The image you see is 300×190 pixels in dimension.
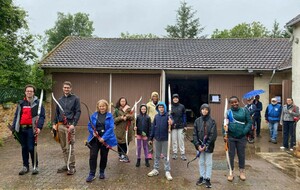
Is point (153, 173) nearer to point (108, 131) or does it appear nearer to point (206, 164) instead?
point (206, 164)

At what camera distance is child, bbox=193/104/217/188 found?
5535 mm

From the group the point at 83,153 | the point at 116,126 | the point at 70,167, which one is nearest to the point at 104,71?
the point at 83,153

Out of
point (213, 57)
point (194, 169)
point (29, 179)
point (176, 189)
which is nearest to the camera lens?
point (176, 189)

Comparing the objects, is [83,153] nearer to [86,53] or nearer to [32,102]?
[32,102]

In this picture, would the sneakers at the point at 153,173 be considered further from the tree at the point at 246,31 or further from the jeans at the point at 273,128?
the tree at the point at 246,31

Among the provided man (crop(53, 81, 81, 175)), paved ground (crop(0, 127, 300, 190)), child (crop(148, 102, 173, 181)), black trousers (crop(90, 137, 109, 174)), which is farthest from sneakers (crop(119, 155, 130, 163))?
black trousers (crop(90, 137, 109, 174))

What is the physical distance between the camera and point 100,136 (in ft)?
18.9

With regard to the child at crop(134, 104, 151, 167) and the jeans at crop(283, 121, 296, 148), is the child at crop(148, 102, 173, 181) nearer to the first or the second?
the child at crop(134, 104, 151, 167)

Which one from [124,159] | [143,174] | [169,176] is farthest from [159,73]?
[169,176]

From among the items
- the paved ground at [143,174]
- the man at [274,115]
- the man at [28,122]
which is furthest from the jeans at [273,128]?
the man at [28,122]

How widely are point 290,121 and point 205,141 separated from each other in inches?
176

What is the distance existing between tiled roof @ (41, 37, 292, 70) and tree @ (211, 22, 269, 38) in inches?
1037

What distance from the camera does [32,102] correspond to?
620 cm

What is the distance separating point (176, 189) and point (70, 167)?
220cm
